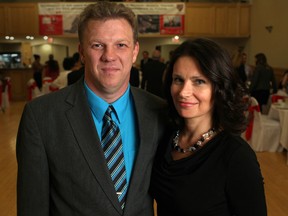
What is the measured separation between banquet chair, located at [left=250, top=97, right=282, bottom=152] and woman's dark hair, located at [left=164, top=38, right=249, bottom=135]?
4524 mm

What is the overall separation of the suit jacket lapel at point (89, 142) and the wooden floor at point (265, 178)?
265 cm

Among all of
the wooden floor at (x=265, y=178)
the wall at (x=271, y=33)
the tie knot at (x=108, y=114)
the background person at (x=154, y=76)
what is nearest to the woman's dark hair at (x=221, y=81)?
the tie knot at (x=108, y=114)

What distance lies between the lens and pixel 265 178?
4594mm

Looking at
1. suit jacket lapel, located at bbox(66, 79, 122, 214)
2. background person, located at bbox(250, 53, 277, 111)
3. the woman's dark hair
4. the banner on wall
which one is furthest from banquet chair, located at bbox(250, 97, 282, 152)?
the banner on wall

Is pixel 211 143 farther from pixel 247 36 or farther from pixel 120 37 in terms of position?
pixel 247 36

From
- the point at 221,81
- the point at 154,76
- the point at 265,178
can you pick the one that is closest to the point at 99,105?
the point at 221,81

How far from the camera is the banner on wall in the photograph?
1129 centimetres

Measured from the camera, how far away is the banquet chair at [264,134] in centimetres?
580

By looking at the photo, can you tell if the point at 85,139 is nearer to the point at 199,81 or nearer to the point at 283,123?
the point at 199,81

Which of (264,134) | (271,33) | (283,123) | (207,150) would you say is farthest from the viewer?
(271,33)

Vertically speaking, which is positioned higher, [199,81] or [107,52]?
[107,52]

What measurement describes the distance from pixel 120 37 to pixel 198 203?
0.71 metres

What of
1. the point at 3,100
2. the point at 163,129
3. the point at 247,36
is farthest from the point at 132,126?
the point at 247,36

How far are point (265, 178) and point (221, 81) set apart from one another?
359 cm
